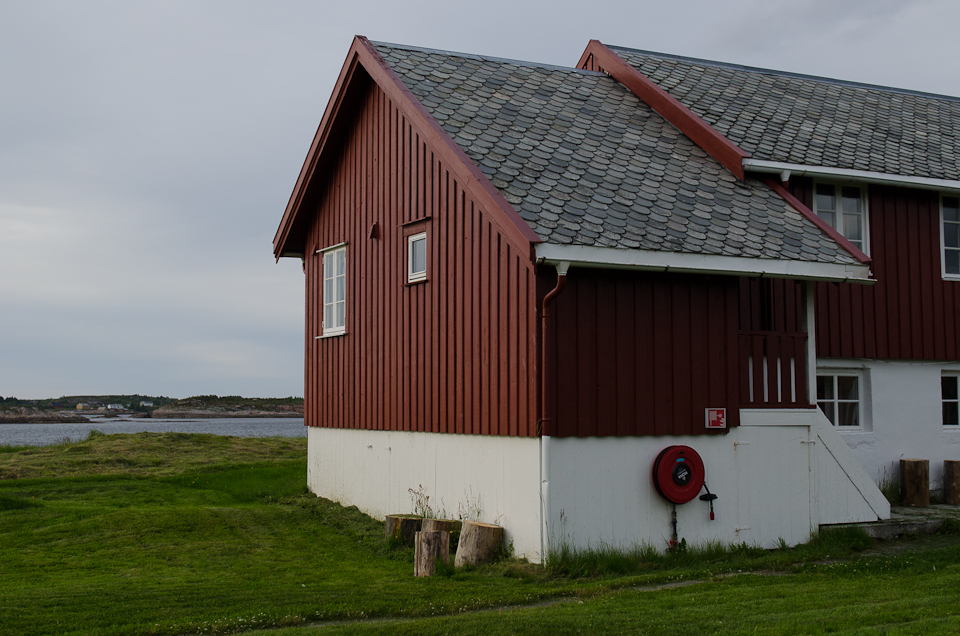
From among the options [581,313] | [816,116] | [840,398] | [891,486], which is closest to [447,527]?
[581,313]

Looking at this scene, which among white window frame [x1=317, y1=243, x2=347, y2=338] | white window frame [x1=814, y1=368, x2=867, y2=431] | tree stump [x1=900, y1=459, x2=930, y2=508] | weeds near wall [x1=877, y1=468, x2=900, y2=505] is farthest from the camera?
white window frame [x1=317, y1=243, x2=347, y2=338]

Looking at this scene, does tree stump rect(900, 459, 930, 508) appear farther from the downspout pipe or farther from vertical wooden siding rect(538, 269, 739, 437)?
the downspout pipe

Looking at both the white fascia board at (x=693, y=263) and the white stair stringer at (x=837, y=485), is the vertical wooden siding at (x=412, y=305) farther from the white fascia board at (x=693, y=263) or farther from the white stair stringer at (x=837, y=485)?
the white stair stringer at (x=837, y=485)

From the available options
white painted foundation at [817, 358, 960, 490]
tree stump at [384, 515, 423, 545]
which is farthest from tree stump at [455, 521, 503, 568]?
white painted foundation at [817, 358, 960, 490]

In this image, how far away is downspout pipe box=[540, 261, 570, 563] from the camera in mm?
10570

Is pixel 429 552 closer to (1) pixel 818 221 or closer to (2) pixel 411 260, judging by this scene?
(2) pixel 411 260

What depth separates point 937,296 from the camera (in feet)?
50.9

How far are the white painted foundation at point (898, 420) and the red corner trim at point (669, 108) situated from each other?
358 centimetres

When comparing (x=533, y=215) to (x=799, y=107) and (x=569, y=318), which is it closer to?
(x=569, y=318)

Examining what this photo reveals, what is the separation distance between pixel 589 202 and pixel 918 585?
18.4ft

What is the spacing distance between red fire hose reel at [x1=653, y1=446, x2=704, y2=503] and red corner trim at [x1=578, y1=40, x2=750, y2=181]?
15.7 feet

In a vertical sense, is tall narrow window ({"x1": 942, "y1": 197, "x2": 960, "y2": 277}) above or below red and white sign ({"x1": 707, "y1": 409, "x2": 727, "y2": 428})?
above

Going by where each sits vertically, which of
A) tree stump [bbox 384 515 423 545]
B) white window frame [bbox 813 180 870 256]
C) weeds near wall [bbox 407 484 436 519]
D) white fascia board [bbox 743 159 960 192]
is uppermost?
white fascia board [bbox 743 159 960 192]

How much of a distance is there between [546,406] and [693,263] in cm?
245
